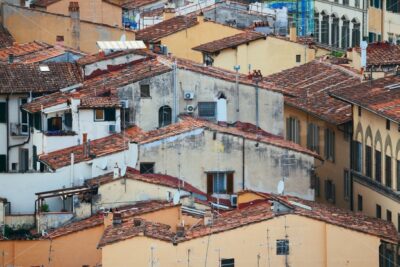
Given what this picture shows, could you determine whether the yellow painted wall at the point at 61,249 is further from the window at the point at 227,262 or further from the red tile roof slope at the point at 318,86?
the red tile roof slope at the point at 318,86

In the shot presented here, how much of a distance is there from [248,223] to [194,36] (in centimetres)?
3579

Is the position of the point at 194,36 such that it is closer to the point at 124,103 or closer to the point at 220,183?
the point at 124,103

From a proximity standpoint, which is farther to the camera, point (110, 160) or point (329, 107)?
Answer: point (329, 107)

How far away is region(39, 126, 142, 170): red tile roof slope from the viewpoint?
259ft

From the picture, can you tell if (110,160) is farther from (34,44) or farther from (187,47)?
(187,47)

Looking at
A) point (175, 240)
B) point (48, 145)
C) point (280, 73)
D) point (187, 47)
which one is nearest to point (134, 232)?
point (175, 240)

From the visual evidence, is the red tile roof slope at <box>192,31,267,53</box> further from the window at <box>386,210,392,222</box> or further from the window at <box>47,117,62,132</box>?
the window at <box>386,210,392,222</box>

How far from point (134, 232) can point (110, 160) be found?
9.84 metres

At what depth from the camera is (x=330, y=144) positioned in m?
86.6

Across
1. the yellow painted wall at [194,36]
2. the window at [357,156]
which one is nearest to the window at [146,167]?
the window at [357,156]

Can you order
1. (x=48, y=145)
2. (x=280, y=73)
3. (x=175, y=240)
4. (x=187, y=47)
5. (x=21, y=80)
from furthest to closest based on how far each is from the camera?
(x=187, y=47) → (x=280, y=73) → (x=21, y=80) → (x=48, y=145) → (x=175, y=240)

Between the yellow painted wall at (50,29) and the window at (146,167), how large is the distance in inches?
925

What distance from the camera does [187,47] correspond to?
105 m

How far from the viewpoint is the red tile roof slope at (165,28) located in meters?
104
